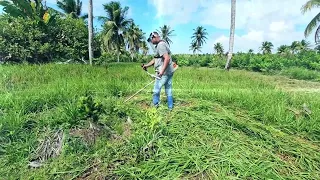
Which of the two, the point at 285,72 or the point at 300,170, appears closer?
the point at 300,170

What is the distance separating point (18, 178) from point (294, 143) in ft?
11.0

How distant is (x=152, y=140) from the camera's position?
11.1 ft

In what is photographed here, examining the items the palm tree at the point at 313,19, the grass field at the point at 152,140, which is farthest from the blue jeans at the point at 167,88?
the palm tree at the point at 313,19

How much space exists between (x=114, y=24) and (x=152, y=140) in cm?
2443

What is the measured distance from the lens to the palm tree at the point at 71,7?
24281 mm

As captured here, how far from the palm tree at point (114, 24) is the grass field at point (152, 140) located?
22650mm

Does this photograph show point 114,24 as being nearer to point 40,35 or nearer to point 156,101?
point 40,35

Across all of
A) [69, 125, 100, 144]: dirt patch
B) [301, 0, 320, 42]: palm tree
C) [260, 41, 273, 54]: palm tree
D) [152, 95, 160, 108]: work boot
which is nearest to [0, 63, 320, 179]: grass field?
[69, 125, 100, 144]: dirt patch

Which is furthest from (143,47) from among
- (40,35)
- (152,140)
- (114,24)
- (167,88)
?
(152,140)

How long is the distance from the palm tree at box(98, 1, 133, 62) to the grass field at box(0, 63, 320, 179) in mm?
22650

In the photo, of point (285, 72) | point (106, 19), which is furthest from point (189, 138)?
point (106, 19)

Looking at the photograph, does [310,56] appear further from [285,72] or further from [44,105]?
[44,105]

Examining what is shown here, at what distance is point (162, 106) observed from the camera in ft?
14.7

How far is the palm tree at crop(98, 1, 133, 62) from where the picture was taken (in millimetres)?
26438
